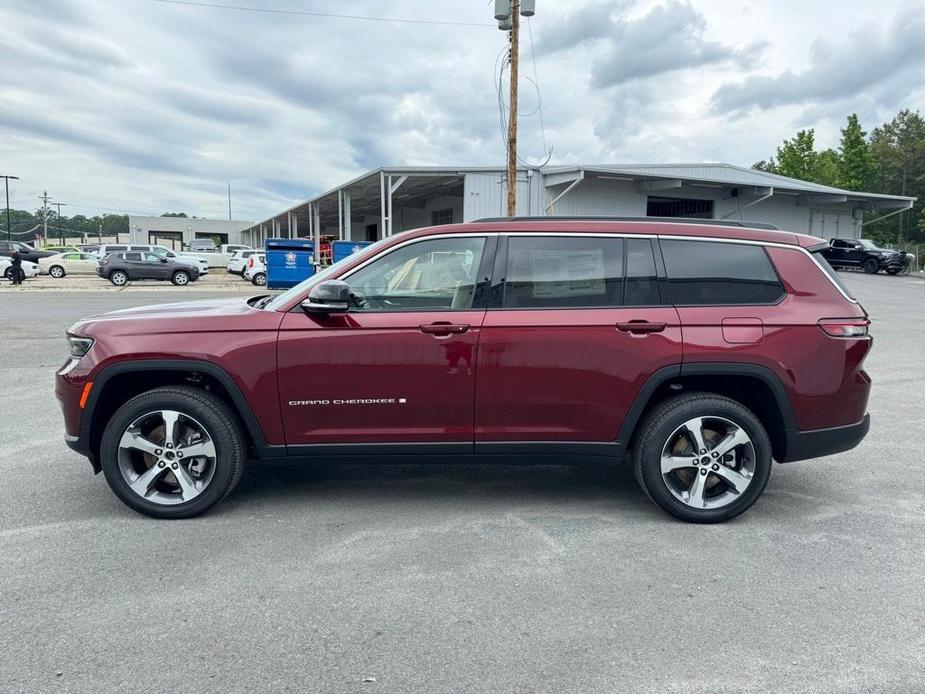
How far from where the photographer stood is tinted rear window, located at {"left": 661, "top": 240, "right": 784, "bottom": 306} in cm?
394

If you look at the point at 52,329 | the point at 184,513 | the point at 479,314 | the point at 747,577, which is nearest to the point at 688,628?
the point at 747,577

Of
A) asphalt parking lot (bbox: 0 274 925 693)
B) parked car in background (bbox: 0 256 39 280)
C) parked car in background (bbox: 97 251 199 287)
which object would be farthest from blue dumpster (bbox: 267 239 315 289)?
asphalt parking lot (bbox: 0 274 925 693)

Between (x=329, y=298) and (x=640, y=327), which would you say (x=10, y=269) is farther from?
(x=640, y=327)

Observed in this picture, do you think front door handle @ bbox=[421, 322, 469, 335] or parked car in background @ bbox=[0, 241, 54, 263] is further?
parked car in background @ bbox=[0, 241, 54, 263]

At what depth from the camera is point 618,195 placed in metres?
29.9

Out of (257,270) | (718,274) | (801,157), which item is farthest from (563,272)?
(801,157)

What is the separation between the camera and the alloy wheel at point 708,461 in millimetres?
3889

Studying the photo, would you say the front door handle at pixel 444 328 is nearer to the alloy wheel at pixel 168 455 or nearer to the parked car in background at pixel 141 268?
the alloy wheel at pixel 168 455

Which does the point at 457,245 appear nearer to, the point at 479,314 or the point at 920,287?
the point at 479,314

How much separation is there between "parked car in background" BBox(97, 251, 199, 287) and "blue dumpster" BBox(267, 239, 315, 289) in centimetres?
685

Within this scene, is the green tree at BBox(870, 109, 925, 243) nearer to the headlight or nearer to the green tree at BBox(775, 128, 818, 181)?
the green tree at BBox(775, 128, 818, 181)

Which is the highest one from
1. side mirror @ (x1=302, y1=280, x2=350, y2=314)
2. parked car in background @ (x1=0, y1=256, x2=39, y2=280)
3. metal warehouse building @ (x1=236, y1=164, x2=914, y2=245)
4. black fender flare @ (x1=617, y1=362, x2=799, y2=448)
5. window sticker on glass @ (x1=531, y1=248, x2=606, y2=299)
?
metal warehouse building @ (x1=236, y1=164, x2=914, y2=245)

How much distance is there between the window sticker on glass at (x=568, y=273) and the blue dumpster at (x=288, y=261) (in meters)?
20.3

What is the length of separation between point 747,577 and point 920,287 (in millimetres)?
28999
